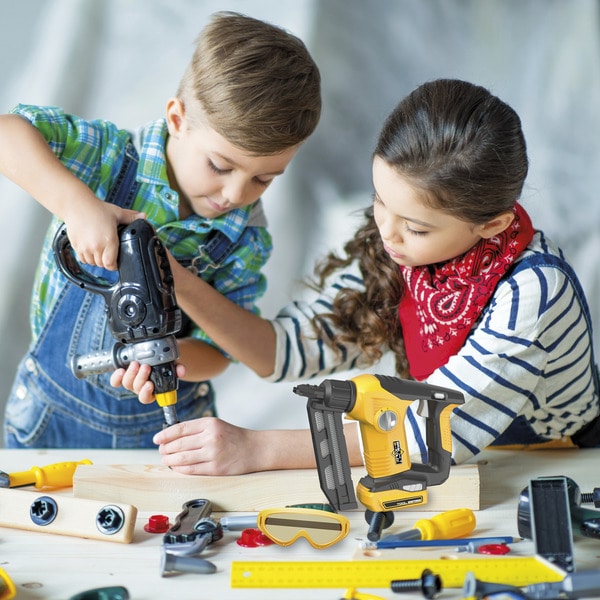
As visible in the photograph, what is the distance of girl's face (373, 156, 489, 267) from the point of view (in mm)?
1277

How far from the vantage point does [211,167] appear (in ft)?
4.56

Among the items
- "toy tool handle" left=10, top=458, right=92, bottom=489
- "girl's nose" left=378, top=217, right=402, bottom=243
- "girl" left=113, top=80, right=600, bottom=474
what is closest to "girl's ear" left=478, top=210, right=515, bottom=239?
"girl" left=113, top=80, right=600, bottom=474

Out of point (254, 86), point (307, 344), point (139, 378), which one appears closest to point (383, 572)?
point (139, 378)

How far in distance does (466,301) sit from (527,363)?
0.48 feet

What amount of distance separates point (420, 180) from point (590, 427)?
0.57m

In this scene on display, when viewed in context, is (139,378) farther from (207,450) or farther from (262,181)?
(262,181)

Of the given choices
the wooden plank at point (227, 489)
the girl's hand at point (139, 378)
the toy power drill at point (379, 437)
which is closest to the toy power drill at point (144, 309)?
the girl's hand at point (139, 378)

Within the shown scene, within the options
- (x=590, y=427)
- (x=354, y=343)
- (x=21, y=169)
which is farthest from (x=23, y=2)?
(x=590, y=427)

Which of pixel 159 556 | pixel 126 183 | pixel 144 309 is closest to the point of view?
pixel 159 556

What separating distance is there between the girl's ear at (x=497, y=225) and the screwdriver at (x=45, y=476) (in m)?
0.72

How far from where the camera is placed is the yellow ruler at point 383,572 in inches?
37.2

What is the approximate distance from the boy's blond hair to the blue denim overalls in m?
0.21

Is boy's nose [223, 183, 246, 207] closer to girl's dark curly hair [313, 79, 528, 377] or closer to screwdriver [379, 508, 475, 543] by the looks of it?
girl's dark curly hair [313, 79, 528, 377]

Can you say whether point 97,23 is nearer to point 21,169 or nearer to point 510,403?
point 21,169
